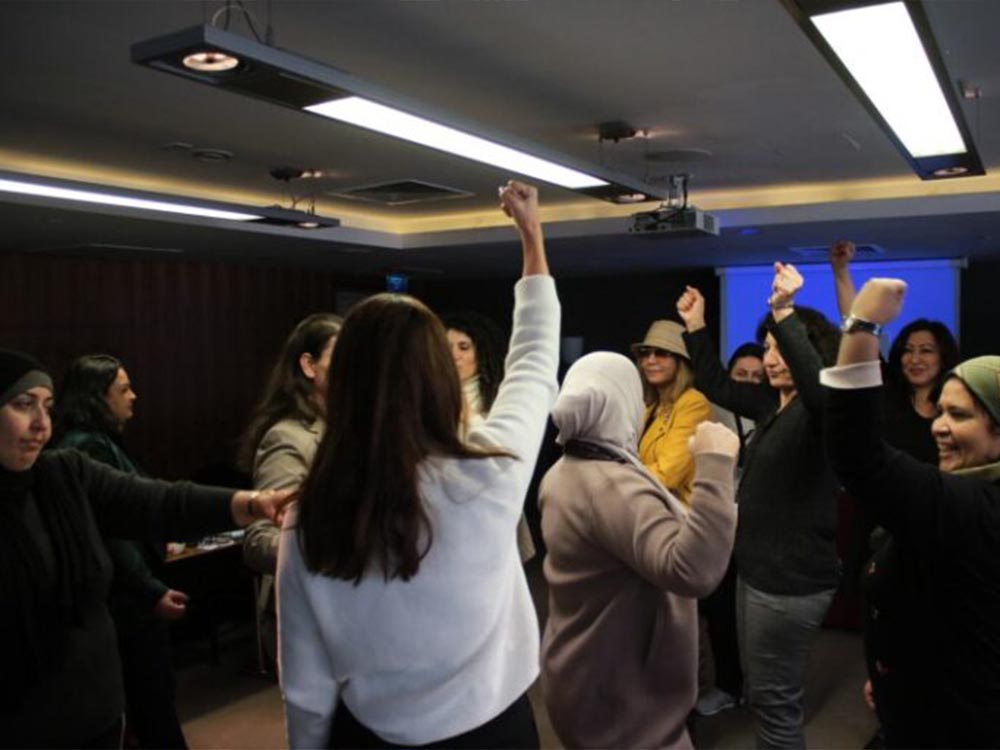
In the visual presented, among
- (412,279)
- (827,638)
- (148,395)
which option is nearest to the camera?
(827,638)

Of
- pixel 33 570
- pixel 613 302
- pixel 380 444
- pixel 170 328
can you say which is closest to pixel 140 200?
pixel 33 570

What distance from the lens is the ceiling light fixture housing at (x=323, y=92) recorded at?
1755 mm

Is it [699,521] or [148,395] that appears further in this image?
[148,395]

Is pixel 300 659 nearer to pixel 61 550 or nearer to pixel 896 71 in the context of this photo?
pixel 61 550

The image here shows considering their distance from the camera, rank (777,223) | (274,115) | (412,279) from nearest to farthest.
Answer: (274,115), (777,223), (412,279)

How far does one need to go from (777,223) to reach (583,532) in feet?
13.1

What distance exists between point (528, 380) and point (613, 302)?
301 inches

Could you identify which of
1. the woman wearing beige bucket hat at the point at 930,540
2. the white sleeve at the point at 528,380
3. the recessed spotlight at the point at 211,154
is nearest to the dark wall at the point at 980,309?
the recessed spotlight at the point at 211,154

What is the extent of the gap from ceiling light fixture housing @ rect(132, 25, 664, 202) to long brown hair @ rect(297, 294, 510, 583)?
32.3 inches

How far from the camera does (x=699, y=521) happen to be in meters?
1.57

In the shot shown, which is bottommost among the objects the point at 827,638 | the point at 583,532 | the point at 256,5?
the point at 827,638

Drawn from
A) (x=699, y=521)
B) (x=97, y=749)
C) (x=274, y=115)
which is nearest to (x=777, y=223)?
(x=274, y=115)

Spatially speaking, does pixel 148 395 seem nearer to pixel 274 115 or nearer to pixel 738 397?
pixel 274 115

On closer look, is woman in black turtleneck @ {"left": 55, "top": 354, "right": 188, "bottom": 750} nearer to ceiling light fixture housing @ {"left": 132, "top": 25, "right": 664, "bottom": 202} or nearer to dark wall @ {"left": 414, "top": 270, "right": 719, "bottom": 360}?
ceiling light fixture housing @ {"left": 132, "top": 25, "right": 664, "bottom": 202}
